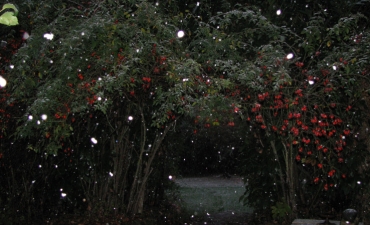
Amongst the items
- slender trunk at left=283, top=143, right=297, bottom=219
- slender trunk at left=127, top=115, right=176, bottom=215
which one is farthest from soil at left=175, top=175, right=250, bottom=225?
slender trunk at left=283, top=143, right=297, bottom=219

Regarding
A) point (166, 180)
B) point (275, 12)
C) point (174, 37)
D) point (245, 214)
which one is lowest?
point (245, 214)

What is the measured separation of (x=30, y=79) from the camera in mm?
4734

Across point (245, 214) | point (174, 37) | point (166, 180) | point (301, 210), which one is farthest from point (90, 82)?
point (245, 214)

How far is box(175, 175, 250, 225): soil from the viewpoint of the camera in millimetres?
8828

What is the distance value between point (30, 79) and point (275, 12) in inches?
133

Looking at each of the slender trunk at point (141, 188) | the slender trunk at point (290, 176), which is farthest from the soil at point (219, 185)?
the slender trunk at point (290, 176)

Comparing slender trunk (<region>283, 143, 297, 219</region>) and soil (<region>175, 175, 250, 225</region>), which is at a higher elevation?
slender trunk (<region>283, 143, 297, 219</region>)

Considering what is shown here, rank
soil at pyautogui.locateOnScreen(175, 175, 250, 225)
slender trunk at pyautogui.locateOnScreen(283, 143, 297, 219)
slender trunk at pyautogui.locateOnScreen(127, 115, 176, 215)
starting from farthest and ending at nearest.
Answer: soil at pyautogui.locateOnScreen(175, 175, 250, 225) < slender trunk at pyautogui.locateOnScreen(127, 115, 176, 215) < slender trunk at pyautogui.locateOnScreen(283, 143, 297, 219)

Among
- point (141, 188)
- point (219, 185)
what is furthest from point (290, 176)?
point (219, 185)

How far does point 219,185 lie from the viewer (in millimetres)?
14797

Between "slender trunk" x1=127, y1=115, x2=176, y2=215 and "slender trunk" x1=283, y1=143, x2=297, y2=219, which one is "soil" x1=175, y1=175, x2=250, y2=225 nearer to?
"slender trunk" x1=127, y1=115, x2=176, y2=215

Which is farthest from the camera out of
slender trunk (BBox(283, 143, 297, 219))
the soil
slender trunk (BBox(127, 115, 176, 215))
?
the soil

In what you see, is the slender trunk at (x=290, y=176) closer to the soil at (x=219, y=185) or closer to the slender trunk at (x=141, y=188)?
the slender trunk at (x=141, y=188)

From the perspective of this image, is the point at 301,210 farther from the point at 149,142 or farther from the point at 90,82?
the point at 90,82
